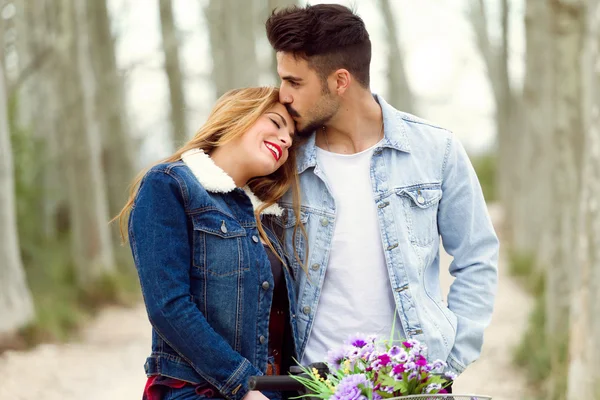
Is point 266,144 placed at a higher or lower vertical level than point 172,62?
higher

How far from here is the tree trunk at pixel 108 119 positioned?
17938 mm

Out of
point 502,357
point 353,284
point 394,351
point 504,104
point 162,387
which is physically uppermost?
point 394,351

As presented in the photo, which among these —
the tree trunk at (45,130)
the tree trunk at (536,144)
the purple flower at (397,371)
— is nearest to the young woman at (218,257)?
the purple flower at (397,371)

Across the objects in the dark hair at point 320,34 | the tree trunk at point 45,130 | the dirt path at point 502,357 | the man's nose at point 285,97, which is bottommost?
the dirt path at point 502,357

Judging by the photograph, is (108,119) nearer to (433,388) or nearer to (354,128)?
(354,128)

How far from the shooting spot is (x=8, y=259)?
10.4 metres

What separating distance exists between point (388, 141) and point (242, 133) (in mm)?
642

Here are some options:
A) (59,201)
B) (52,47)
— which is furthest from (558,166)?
(59,201)

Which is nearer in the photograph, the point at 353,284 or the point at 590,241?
the point at 353,284

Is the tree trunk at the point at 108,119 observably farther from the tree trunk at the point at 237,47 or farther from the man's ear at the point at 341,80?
the man's ear at the point at 341,80

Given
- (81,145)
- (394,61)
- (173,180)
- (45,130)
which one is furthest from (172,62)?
(173,180)

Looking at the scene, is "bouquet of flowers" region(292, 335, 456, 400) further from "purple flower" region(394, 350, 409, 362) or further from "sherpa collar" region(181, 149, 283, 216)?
"sherpa collar" region(181, 149, 283, 216)

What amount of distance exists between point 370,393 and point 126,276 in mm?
14134

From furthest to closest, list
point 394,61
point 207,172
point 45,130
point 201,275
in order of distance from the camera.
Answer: point 394,61 → point 45,130 → point 207,172 → point 201,275
